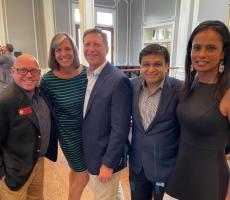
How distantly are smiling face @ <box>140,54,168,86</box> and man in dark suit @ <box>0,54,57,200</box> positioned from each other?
677 mm

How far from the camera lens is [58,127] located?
161cm

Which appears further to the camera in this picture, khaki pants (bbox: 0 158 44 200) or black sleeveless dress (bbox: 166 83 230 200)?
khaki pants (bbox: 0 158 44 200)

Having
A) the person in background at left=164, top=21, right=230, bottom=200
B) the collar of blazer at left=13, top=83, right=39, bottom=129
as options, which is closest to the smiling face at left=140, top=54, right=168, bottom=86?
the person in background at left=164, top=21, right=230, bottom=200

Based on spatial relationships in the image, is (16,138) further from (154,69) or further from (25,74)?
(154,69)

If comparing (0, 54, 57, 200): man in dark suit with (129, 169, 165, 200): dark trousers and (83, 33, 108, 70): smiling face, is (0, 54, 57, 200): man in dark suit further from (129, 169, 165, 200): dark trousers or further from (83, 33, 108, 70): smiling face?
(129, 169, 165, 200): dark trousers

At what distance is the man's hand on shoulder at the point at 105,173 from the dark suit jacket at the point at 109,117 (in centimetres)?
3

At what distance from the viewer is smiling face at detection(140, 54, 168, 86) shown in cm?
122

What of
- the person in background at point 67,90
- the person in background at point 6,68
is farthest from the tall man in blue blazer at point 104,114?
the person in background at point 6,68

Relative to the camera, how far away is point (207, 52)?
1041 millimetres

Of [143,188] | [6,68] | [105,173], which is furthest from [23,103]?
[6,68]

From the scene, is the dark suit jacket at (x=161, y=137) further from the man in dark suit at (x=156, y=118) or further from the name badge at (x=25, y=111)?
the name badge at (x=25, y=111)

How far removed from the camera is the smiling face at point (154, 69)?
4.02 feet

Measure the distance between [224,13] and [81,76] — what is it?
17.9 feet

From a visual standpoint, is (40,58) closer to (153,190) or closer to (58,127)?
→ (58,127)
